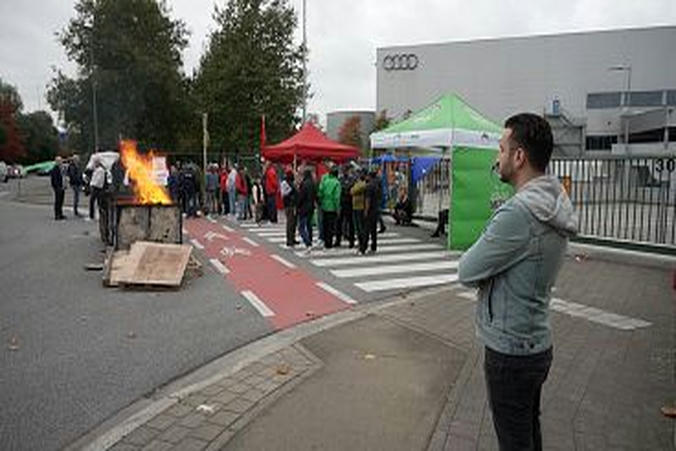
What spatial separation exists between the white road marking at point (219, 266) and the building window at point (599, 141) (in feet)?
230

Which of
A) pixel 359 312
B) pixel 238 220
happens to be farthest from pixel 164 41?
pixel 359 312

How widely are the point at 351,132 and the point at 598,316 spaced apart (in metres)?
77.1

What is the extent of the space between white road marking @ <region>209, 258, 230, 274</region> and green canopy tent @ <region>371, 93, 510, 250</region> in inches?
199

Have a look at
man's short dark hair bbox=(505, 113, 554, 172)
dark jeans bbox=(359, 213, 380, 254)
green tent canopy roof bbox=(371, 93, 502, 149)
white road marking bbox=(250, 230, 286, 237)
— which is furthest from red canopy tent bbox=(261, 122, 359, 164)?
man's short dark hair bbox=(505, 113, 554, 172)

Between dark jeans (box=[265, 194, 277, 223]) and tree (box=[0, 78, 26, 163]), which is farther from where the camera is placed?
tree (box=[0, 78, 26, 163])

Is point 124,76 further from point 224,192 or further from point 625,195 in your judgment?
point 625,195

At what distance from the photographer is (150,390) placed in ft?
17.8

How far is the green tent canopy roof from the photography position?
14.3 m

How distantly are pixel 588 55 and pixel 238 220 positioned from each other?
69310 millimetres

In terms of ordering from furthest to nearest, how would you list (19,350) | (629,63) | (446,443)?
1. (629,63)
2. (19,350)
3. (446,443)

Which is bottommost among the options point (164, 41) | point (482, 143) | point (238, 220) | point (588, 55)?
point (238, 220)

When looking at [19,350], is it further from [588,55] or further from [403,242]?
[588,55]

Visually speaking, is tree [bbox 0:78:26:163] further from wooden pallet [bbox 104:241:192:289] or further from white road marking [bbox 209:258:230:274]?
wooden pallet [bbox 104:241:192:289]

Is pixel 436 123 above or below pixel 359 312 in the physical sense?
above
